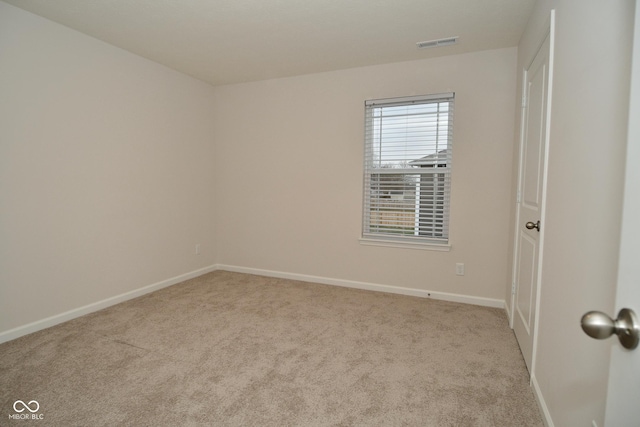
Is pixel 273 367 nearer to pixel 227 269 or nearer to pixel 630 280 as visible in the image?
pixel 630 280

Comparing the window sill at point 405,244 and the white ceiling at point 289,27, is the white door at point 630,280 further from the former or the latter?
the window sill at point 405,244

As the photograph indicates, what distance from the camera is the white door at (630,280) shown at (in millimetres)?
545

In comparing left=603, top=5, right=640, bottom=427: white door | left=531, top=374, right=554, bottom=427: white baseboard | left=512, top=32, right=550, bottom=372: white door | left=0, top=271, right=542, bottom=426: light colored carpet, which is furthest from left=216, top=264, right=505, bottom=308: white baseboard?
left=603, top=5, right=640, bottom=427: white door

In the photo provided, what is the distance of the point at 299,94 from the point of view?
4.04 meters

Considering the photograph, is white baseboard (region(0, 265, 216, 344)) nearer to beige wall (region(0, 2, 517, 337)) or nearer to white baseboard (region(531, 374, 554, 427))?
beige wall (region(0, 2, 517, 337))

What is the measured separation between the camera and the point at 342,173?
3.88 m

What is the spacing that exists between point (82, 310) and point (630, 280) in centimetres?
379

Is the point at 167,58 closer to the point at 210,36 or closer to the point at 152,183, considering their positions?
the point at 210,36

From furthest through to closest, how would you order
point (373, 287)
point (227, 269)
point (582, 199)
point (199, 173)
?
point (227, 269), point (199, 173), point (373, 287), point (582, 199)

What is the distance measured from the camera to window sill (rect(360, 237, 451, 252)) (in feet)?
11.4

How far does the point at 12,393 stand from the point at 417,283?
11.1 ft

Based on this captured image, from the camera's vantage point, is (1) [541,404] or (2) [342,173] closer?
(1) [541,404]

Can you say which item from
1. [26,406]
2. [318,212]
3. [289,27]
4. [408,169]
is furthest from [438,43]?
[26,406]

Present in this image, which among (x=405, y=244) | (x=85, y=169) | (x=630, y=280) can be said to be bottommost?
(x=405, y=244)
